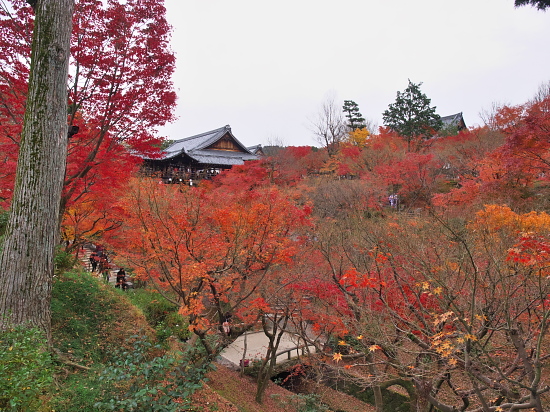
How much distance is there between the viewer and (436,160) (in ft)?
66.1

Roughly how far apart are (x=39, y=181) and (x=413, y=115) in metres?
27.4

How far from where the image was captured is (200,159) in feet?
93.1

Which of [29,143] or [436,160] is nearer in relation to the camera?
[29,143]

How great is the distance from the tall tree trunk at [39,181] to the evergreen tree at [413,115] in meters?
25.5

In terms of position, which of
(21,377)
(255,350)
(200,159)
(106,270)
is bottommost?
(255,350)

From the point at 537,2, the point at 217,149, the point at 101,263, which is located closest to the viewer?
the point at 537,2

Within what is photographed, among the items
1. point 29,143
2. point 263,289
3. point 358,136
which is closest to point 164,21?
point 29,143

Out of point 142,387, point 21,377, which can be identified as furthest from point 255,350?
point 21,377

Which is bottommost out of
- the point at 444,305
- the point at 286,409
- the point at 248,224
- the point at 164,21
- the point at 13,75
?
the point at 286,409

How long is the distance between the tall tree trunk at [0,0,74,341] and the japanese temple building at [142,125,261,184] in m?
16.7

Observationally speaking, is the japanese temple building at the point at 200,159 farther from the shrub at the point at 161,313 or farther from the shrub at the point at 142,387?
the shrub at the point at 142,387

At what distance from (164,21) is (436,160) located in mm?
17343

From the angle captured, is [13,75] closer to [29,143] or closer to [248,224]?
[29,143]

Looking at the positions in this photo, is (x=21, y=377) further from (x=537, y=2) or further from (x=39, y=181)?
(x=537, y=2)
